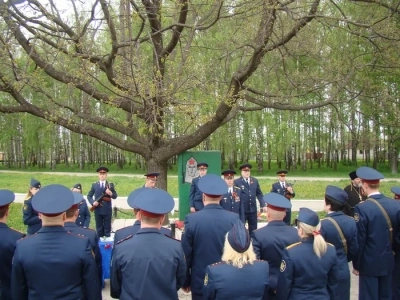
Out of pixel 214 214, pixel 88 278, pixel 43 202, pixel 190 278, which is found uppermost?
pixel 43 202

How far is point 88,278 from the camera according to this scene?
344 cm

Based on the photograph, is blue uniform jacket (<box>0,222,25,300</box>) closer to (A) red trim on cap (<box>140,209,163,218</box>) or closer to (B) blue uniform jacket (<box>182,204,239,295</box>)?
(A) red trim on cap (<box>140,209,163,218</box>)

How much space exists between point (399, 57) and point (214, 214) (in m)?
8.44

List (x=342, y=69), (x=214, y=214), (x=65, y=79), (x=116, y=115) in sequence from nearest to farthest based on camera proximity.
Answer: (x=214, y=214)
(x=65, y=79)
(x=342, y=69)
(x=116, y=115)

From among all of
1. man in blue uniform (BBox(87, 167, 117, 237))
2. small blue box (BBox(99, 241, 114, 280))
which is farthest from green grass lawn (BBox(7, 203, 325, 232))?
small blue box (BBox(99, 241, 114, 280))

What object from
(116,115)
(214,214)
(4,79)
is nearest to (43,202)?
(214,214)

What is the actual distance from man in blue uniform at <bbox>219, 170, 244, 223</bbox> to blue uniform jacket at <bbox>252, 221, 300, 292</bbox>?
15.2 feet

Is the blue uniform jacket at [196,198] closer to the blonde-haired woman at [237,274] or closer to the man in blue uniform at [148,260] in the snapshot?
the man in blue uniform at [148,260]

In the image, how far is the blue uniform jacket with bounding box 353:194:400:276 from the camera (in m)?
5.16

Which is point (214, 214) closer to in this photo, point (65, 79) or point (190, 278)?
Result: point (190, 278)

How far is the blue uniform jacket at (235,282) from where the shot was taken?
3104 millimetres

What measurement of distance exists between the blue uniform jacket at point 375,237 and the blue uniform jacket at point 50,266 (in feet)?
11.3

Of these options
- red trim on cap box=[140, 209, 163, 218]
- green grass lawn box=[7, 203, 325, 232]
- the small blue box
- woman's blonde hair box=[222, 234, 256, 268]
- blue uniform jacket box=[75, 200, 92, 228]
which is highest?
red trim on cap box=[140, 209, 163, 218]

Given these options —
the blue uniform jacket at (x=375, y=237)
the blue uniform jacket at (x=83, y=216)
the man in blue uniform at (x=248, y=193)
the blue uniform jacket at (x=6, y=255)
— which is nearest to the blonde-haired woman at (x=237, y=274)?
the blue uniform jacket at (x=6, y=255)
